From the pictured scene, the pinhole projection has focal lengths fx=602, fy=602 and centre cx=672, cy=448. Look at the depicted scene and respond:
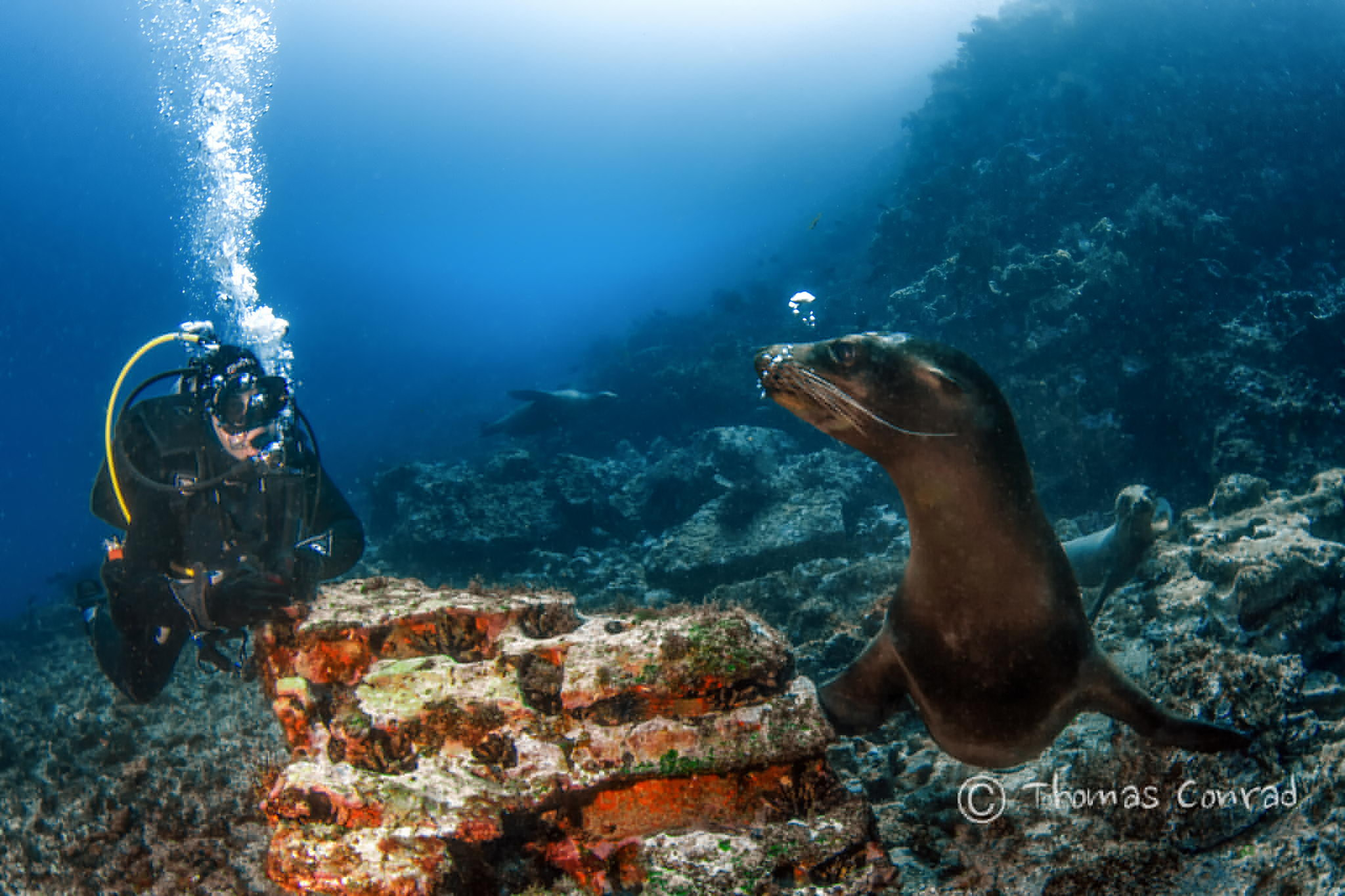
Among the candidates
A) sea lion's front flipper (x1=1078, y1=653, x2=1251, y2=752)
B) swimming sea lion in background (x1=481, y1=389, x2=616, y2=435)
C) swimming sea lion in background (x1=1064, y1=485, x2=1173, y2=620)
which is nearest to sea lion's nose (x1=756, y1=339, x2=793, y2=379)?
sea lion's front flipper (x1=1078, y1=653, x2=1251, y2=752)

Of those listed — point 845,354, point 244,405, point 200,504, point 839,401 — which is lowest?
point 200,504

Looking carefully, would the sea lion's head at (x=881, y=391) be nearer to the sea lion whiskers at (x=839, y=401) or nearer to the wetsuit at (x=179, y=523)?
the sea lion whiskers at (x=839, y=401)

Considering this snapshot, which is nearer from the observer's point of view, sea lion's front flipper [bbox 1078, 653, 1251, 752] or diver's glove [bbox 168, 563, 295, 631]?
sea lion's front flipper [bbox 1078, 653, 1251, 752]

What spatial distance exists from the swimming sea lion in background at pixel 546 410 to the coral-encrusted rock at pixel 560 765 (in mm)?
15774

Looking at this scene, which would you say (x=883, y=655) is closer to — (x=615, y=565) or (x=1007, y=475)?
(x=1007, y=475)

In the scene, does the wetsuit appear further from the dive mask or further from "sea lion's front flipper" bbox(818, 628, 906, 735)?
Result: "sea lion's front flipper" bbox(818, 628, 906, 735)

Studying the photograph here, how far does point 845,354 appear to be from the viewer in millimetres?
2131

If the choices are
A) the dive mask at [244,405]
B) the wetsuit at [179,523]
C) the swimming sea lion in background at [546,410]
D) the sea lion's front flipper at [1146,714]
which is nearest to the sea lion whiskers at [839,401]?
the sea lion's front flipper at [1146,714]

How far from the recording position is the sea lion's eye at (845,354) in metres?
2.12

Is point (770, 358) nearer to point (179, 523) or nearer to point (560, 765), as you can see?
point (560, 765)

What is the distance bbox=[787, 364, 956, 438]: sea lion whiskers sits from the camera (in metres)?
2.06

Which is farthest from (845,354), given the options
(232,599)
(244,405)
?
(244,405)

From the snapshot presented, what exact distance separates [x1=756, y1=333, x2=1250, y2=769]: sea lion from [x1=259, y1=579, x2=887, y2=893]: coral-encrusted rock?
2.07 ft

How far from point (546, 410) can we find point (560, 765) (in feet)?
55.1
